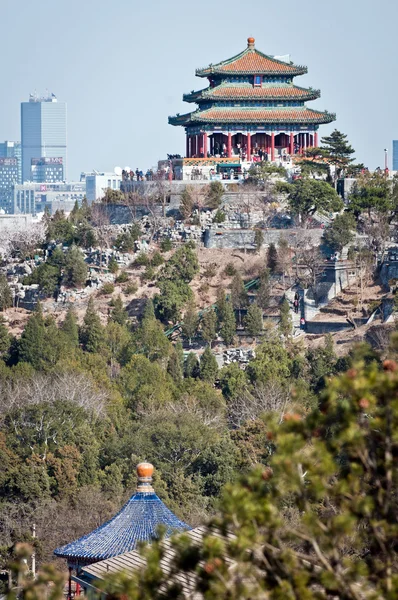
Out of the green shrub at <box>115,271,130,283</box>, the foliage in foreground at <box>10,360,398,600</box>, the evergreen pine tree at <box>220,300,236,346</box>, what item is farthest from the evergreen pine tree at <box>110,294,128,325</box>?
the foliage in foreground at <box>10,360,398,600</box>

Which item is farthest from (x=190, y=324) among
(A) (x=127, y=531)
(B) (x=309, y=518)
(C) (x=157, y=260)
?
(B) (x=309, y=518)

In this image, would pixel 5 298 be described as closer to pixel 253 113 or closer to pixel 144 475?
pixel 253 113

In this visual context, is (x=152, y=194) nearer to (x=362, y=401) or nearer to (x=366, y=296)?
(x=366, y=296)

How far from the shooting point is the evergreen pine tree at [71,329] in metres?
72.7

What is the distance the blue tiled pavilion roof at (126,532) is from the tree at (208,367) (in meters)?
33.0

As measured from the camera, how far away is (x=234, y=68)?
91875 millimetres

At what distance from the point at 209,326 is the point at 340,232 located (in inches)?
315

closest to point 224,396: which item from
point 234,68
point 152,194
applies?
point 152,194

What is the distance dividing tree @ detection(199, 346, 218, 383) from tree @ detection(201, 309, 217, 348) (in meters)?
3.28

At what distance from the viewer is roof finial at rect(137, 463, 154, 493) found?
34.9m

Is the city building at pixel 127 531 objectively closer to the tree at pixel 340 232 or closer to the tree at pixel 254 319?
the tree at pixel 254 319

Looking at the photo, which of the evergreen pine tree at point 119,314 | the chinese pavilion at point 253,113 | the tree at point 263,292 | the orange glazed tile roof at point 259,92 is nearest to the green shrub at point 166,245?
the evergreen pine tree at point 119,314

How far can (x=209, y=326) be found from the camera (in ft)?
241

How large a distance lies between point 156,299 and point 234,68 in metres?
20.7
